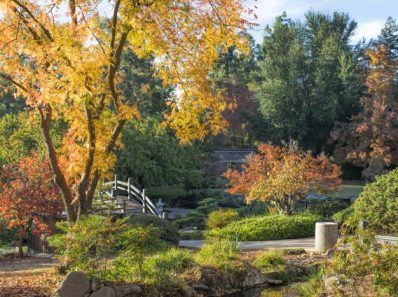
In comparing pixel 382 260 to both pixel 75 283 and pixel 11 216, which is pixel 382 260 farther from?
pixel 11 216

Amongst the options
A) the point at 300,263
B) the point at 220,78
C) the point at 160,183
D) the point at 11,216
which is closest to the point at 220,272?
the point at 300,263

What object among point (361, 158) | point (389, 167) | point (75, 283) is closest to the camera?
point (75, 283)

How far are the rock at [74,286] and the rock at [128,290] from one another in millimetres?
493

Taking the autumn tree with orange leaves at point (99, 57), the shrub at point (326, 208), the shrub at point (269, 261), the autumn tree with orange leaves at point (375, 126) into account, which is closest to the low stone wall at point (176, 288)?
the shrub at point (269, 261)

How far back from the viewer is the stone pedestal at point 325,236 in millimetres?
14727

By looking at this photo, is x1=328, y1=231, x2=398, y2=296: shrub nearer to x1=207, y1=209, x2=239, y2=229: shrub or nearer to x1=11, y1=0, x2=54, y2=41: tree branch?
x1=11, y1=0, x2=54, y2=41: tree branch

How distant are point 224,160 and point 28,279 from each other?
2691 cm

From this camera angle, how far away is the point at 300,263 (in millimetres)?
13555

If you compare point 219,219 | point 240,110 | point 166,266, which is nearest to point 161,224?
point 219,219

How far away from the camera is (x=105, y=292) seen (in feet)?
29.6

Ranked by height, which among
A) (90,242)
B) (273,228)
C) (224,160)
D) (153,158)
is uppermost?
(153,158)

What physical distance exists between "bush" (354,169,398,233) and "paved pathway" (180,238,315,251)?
1.78 metres

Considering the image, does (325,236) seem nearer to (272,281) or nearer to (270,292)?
(272,281)

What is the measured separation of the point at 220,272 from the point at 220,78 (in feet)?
115
